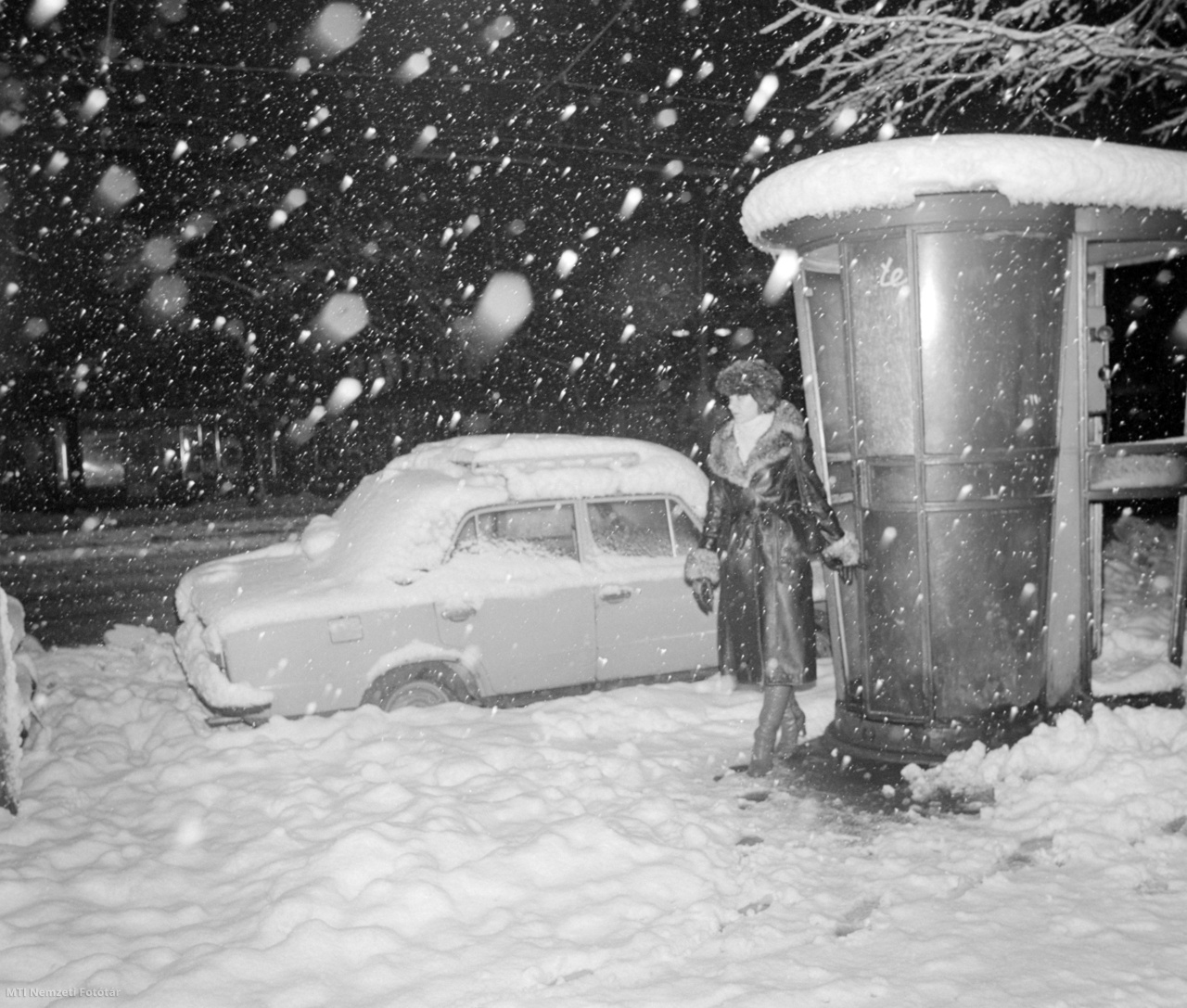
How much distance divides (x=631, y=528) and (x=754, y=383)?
160cm

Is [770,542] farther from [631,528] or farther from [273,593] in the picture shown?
[273,593]

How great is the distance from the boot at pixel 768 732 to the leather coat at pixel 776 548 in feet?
0.38

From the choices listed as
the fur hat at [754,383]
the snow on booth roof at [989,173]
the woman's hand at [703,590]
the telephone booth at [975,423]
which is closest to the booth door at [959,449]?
the telephone booth at [975,423]

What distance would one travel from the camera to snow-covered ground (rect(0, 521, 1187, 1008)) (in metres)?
3.05

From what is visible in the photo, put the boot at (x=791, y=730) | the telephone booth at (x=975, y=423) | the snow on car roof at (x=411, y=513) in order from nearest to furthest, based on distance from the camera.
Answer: the telephone booth at (x=975, y=423)
the boot at (x=791, y=730)
the snow on car roof at (x=411, y=513)

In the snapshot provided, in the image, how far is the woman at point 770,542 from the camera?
4.71m

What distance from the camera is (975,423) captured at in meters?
4.81

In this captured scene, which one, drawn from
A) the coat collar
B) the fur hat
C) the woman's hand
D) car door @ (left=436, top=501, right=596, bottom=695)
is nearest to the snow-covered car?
car door @ (left=436, top=501, right=596, bottom=695)

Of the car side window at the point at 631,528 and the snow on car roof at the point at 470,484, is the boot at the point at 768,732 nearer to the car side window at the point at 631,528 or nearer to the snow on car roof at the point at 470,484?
the car side window at the point at 631,528

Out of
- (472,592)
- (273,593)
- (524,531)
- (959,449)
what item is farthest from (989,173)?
(273,593)

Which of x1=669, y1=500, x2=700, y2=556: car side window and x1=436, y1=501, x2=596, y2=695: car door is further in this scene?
x1=669, y1=500, x2=700, y2=556: car side window

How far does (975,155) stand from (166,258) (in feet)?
65.2

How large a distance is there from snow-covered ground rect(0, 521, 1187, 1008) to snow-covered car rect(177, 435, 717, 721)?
0.84ft

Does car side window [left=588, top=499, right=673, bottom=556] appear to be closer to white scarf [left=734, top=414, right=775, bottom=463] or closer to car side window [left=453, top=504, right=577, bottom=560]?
car side window [left=453, top=504, right=577, bottom=560]
